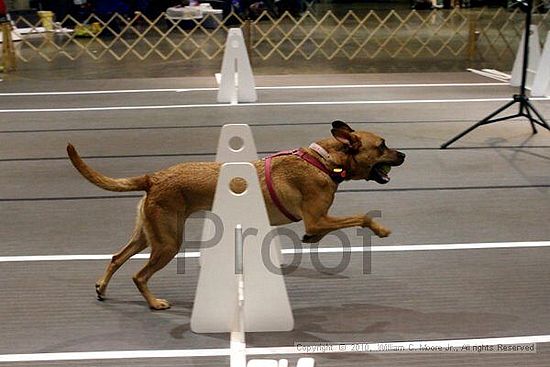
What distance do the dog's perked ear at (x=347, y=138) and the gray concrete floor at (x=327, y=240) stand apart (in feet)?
2.34

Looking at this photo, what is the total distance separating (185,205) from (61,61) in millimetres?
10050

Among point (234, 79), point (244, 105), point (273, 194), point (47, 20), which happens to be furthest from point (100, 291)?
point (47, 20)

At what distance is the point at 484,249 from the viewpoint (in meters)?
4.02

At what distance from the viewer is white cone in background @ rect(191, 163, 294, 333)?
3.01 m

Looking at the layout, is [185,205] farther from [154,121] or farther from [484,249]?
[154,121]

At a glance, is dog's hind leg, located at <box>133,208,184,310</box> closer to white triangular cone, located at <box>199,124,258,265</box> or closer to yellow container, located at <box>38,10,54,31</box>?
white triangular cone, located at <box>199,124,258,265</box>

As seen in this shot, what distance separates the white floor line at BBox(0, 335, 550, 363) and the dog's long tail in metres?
0.70

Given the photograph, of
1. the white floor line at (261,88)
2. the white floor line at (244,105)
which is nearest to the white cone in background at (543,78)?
the white floor line at (244,105)

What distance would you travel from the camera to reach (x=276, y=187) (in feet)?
10.5

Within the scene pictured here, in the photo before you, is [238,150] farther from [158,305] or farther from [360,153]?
[158,305]

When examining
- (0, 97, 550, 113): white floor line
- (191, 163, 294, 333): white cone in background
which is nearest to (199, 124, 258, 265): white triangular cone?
(191, 163, 294, 333): white cone in background

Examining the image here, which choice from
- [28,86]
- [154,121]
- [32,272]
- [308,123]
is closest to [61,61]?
[28,86]

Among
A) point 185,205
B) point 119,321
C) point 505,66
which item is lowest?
point 505,66

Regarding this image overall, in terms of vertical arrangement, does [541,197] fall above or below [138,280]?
below
